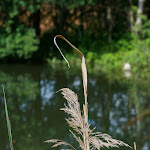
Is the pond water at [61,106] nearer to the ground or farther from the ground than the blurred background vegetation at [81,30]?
nearer to the ground

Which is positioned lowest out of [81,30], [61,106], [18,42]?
[61,106]

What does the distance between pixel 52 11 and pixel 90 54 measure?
10.3 ft

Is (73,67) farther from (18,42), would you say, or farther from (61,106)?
(61,106)

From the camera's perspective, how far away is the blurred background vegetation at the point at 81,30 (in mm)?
10664

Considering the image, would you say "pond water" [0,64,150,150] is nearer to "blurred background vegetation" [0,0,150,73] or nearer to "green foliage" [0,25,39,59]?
"green foliage" [0,25,39,59]

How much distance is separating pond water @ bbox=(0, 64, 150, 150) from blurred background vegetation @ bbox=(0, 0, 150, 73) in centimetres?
169

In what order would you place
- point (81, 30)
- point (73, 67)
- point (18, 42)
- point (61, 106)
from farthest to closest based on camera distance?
1. point (81, 30)
2. point (18, 42)
3. point (73, 67)
4. point (61, 106)

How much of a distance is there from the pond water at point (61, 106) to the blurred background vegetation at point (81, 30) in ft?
5.55

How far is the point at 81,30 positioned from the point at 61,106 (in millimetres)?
7801

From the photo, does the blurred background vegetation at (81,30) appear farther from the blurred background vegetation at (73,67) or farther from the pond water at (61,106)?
the pond water at (61,106)

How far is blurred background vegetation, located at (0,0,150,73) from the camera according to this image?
420 inches

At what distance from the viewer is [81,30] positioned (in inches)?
524

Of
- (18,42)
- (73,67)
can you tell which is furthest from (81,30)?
(18,42)

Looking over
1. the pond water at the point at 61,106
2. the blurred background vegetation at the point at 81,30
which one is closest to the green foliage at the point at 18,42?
the blurred background vegetation at the point at 81,30
